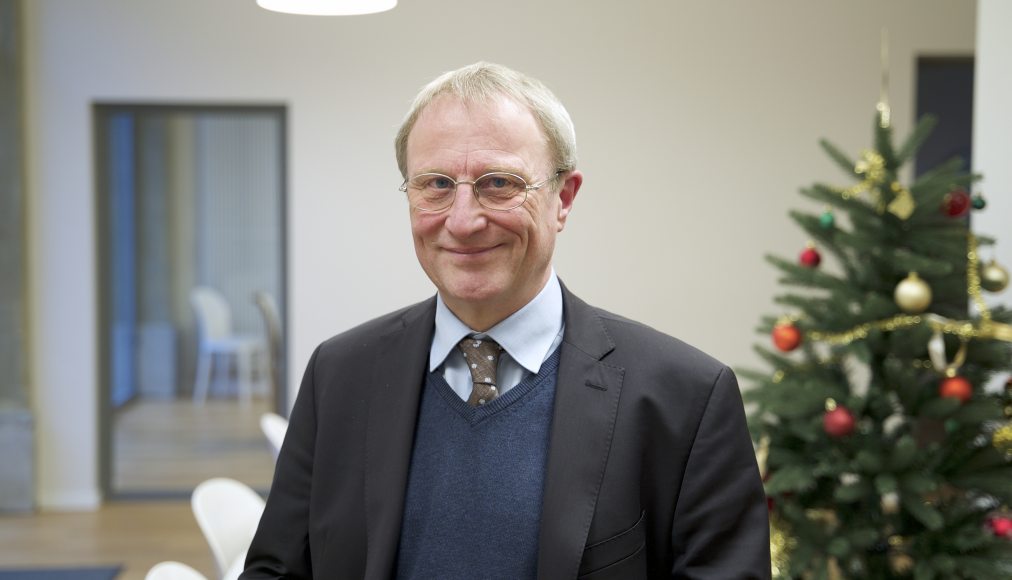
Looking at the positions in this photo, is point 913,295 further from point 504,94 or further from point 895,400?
point 504,94

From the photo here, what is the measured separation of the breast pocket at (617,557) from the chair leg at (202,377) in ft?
19.5

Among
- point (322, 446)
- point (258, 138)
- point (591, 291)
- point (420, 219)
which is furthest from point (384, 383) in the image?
Answer: point (258, 138)

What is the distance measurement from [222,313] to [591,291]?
228cm

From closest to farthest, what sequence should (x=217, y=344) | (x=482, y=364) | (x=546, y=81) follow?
(x=482, y=364)
(x=546, y=81)
(x=217, y=344)

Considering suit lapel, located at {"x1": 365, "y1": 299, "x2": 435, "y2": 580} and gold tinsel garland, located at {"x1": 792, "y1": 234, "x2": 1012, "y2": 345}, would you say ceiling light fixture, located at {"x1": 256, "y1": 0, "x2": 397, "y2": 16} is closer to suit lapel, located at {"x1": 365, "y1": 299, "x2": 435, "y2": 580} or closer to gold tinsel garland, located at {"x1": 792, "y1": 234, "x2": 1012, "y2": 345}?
suit lapel, located at {"x1": 365, "y1": 299, "x2": 435, "y2": 580}

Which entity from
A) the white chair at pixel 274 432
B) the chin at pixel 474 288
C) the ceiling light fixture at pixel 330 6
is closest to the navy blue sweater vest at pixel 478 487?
the chin at pixel 474 288

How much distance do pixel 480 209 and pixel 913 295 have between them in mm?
2372

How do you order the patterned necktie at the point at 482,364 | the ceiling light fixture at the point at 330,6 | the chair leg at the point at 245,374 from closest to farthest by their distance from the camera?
the patterned necktie at the point at 482,364
the ceiling light fixture at the point at 330,6
the chair leg at the point at 245,374

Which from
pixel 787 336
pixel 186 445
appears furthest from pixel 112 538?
pixel 787 336

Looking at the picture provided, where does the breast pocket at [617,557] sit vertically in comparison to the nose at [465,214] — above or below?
below

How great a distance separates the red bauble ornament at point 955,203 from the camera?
3.56 m

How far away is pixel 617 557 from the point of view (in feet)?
4.71

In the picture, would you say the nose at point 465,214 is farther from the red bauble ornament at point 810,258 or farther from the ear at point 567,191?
the red bauble ornament at point 810,258

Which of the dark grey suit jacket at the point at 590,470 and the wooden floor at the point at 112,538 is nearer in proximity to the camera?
the dark grey suit jacket at the point at 590,470
